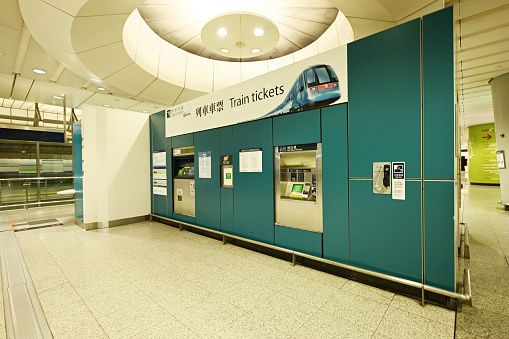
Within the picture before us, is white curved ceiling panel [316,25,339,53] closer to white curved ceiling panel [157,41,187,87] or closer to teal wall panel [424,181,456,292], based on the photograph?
white curved ceiling panel [157,41,187,87]

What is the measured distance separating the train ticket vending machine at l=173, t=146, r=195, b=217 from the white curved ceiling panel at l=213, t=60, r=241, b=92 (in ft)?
9.19

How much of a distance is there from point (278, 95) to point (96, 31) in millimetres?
3218

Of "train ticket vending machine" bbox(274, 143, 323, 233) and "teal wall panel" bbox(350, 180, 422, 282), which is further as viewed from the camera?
"train ticket vending machine" bbox(274, 143, 323, 233)

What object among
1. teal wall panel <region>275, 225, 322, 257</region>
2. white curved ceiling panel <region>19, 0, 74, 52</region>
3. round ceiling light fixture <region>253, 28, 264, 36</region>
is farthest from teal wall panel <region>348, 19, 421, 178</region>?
white curved ceiling panel <region>19, 0, 74, 52</region>

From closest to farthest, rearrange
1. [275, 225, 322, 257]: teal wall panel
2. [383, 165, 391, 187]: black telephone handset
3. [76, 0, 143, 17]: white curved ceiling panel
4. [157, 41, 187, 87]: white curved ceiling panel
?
[383, 165, 391, 187]: black telephone handset → [275, 225, 322, 257]: teal wall panel → [76, 0, 143, 17]: white curved ceiling panel → [157, 41, 187, 87]: white curved ceiling panel

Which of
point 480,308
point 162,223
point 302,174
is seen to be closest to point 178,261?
point 302,174

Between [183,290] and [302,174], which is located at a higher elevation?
[302,174]

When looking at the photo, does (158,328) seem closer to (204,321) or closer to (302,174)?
(204,321)

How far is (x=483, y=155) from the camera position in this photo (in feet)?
47.7

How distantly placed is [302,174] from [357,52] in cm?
162

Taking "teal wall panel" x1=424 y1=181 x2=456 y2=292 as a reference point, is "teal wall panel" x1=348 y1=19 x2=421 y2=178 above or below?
above

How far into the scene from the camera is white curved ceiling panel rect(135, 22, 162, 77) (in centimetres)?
562

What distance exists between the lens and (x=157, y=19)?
5375 millimetres

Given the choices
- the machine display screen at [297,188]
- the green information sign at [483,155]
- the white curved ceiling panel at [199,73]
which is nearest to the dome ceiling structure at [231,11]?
A: the white curved ceiling panel at [199,73]
